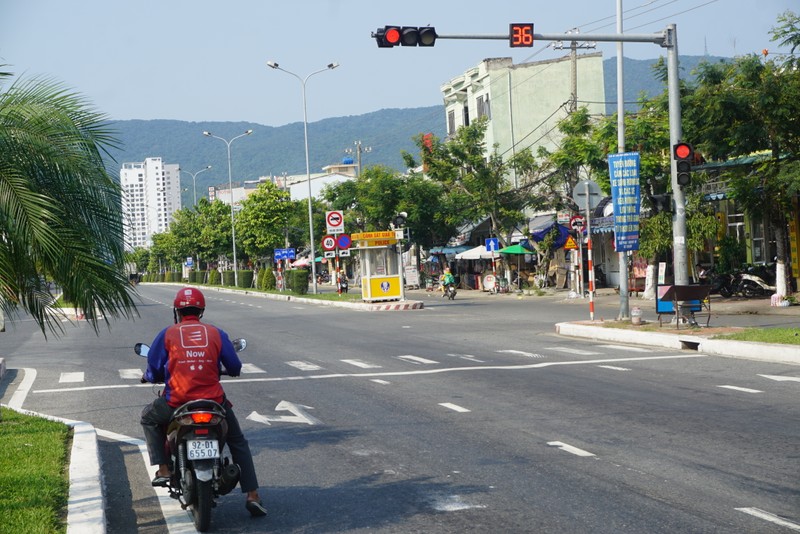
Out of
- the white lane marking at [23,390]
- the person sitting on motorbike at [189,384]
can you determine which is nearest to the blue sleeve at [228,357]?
the person sitting on motorbike at [189,384]

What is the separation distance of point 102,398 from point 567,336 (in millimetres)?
11910

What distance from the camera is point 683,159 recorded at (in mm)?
21172

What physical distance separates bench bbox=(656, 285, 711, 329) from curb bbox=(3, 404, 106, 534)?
569 inches

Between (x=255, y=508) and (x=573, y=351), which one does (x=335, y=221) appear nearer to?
(x=573, y=351)

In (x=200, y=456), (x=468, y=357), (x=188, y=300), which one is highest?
(x=188, y=300)

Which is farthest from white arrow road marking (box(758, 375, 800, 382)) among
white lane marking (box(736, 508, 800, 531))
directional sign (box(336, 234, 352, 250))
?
directional sign (box(336, 234, 352, 250))

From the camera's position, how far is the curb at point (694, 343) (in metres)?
16.7

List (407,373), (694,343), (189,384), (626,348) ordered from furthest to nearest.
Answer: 1. (626,348)
2. (694,343)
3. (407,373)
4. (189,384)

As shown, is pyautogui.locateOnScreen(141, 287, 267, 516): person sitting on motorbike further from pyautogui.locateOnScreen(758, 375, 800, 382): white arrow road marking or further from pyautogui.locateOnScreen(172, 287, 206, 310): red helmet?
pyautogui.locateOnScreen(758, 375, 800, 382): white arrow road marking

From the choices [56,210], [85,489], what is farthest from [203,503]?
[56,210]

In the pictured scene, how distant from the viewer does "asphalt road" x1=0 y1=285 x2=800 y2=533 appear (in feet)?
22.9

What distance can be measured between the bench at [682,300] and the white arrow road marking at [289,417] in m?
11.0

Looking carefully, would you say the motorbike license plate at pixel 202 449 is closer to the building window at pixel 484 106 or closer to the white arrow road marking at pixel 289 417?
the white arrow road marking at pixel 289 417

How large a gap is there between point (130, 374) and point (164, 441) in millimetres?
11356
